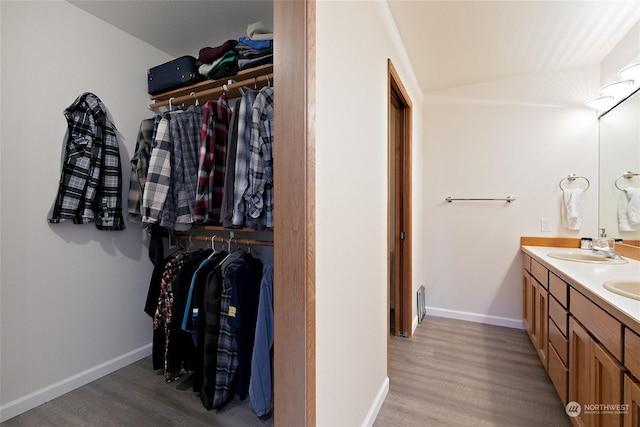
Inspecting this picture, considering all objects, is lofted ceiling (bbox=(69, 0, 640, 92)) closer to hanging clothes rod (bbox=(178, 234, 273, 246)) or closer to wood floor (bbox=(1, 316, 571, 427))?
hanging clothes rod (bbox=(178, 234, 273, 246))

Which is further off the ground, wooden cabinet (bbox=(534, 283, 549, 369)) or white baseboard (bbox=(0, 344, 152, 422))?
wooden cabinet (bbox=(534, 283, 549, 369))

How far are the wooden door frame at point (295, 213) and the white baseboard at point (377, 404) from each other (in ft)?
2.23

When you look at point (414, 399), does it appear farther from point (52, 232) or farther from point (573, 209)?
point (52, 232)

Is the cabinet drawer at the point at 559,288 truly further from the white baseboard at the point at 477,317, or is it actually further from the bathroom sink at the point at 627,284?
the white baseboard at the point at 477,317

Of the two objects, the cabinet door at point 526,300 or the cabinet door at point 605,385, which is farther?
the cabinet door at point 526,300

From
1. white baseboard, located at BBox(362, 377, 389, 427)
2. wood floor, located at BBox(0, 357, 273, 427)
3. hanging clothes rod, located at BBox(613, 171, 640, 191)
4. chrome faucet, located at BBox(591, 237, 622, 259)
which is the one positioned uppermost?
hanging clothes rod, located at BBox(613, 171, 640, 191)

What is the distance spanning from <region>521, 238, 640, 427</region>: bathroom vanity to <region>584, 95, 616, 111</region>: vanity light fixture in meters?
1.21

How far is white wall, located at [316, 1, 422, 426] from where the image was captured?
1.04 metres

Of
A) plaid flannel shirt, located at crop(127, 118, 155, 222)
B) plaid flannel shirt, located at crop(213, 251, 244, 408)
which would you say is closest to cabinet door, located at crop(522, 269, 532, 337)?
plaid flannel shirt, located at crop(213, 251, 244, 408)

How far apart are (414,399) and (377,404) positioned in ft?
0.90

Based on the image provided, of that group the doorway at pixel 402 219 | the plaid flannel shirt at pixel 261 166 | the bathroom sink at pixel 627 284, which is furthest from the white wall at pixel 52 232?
the bathroom sink at pixel 627 284

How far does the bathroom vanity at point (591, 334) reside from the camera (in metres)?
0.95

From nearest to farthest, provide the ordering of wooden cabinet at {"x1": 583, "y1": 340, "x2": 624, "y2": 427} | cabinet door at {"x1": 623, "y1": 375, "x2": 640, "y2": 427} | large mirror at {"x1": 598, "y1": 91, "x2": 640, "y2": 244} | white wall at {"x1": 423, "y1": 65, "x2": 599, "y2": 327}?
cabinet door at {"x1": 623, "y1": 375, "x2": 640, "y2": 427}
wooden cabinet at {"x1": 583, "y1": 340, "x2": 624, "y2": 427}
large mirror at {"x1": 598, "y1": 91, "x2": 640, "y2": 244}
white wall at {"x1": 423, "y1": 65, "x2": 599, "y2": 327}

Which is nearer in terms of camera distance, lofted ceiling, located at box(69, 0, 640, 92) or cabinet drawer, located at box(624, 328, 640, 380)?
cabinet drawer, located at box(624, 328, 640, 380)
